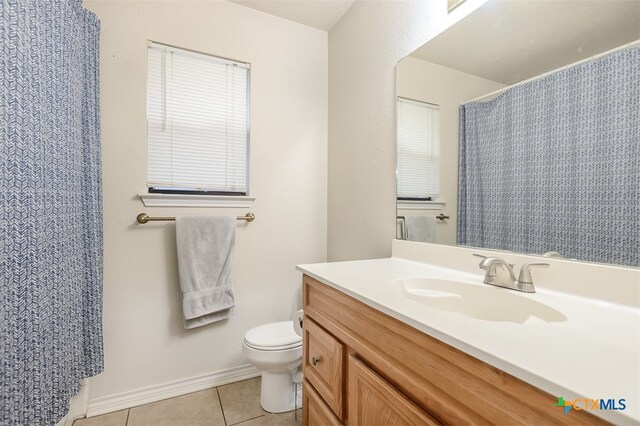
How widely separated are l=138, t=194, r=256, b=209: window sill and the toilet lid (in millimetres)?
767

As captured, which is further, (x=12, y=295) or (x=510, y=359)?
(x=12, y=295)

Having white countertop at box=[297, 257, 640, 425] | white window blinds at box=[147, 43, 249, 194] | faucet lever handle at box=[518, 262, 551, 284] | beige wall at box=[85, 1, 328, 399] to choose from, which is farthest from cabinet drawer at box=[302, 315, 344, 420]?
white window blinds at box=[147, 43, 249, 194]

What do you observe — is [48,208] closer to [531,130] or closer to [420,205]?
[420,205]

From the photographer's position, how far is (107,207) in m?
1.57

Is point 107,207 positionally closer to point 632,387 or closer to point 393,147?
point 393,147

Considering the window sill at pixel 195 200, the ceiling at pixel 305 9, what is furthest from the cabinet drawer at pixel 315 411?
the ceiling at pixel 305 9

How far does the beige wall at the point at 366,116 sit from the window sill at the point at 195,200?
0.64 meters

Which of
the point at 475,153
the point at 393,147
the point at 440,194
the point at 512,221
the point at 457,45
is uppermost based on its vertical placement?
the point at 457,45

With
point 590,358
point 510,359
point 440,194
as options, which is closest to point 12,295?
point 510,359

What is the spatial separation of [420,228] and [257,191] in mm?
1068

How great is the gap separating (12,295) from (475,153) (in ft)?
5.30

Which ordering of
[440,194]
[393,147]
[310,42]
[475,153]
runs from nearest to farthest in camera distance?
[475,153] → [440,194] → [393,147] → [310,42]

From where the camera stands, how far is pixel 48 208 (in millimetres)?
1013

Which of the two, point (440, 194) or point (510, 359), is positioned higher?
point (440, 194)
